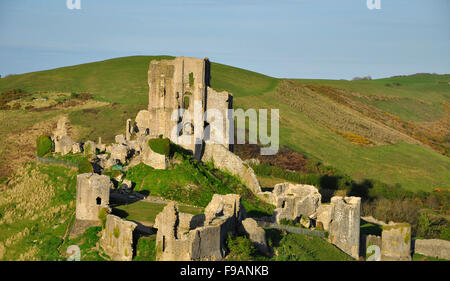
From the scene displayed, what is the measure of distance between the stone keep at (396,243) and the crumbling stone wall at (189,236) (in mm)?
14748

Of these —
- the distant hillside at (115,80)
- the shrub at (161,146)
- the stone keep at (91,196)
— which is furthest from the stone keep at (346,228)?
the distant hillside at (115,80)

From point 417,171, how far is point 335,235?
4942 cm

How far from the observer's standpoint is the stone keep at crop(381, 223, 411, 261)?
47.2 meters

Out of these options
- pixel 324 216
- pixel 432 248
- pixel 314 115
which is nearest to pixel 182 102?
pixel 324 216

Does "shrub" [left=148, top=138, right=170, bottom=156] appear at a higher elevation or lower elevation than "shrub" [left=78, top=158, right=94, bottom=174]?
higher

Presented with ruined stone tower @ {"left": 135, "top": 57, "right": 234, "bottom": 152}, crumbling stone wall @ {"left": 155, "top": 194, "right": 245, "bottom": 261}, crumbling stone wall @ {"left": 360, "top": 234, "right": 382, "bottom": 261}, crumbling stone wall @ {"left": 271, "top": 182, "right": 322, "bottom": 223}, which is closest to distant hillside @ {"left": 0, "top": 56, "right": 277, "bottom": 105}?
ruined stone tower @ {"left": 135, "top": 57, "right": 234, "bottom": 152}

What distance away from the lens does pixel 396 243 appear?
155ft

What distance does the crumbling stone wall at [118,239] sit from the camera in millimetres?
35219

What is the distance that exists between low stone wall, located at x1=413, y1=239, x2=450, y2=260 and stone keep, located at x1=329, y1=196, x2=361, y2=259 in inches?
194

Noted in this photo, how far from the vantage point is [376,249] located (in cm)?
Answer: 4759

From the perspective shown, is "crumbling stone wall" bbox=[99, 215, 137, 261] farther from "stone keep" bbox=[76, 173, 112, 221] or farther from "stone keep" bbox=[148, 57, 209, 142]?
"stone keep" bbox=[148, 57, 209, 142]

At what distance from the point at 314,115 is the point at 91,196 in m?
75.4
